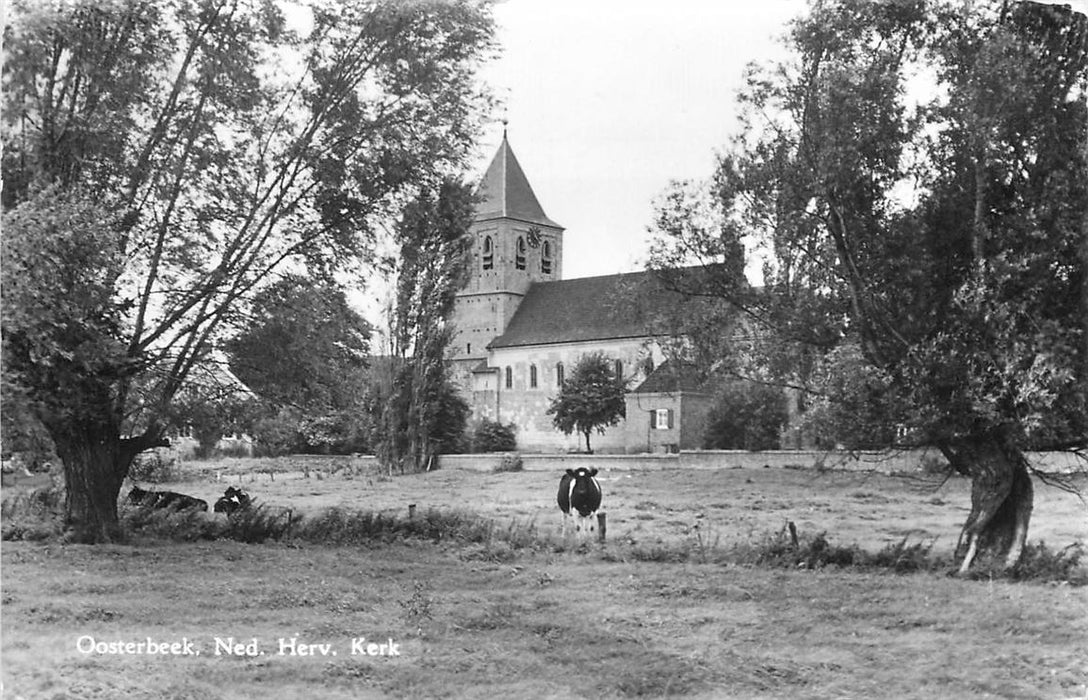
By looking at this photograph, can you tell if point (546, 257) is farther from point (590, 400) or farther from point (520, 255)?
point (590, 400)

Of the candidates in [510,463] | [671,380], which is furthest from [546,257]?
[510,463]

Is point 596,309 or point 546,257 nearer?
point 546,257

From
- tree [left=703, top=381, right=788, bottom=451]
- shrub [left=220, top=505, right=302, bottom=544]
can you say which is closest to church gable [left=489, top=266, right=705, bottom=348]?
tree [left=703, top=381, right=788, bottom=451]

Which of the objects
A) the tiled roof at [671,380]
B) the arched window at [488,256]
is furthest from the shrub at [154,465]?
the tiled roof at [671,380]

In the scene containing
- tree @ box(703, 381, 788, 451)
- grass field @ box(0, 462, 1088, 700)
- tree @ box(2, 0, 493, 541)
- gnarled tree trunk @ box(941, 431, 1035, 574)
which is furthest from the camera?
gnarled tree trunk @ box(941, 431, 1035, 574)

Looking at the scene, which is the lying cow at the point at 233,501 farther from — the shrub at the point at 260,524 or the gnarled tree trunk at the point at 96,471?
the gnarled tree trunk at the point at 96,471

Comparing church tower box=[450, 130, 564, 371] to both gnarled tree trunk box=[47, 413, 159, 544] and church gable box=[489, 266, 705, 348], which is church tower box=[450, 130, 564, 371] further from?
gnarled tree trunk box=[47, 413, 159, 544]
